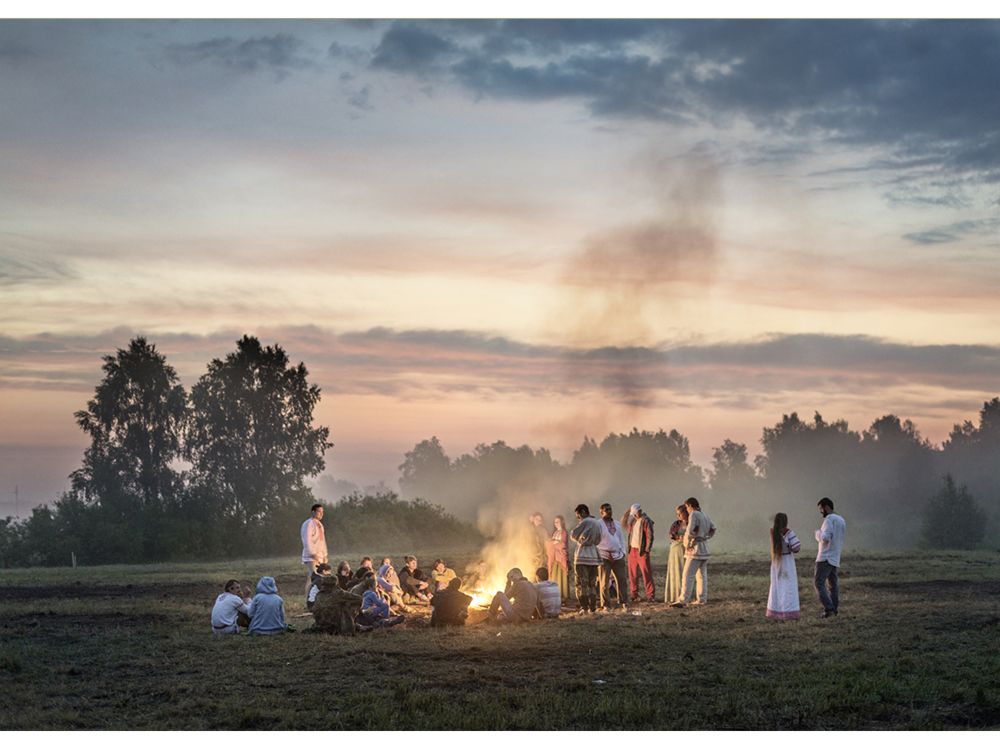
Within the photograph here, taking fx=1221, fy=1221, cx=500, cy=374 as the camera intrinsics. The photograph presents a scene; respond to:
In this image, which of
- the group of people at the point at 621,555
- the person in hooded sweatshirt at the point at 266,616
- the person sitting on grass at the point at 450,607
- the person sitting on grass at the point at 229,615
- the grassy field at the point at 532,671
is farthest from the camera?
the group of people at the point at 621,555

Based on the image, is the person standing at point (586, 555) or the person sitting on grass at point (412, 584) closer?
the person standing at point (586, 555)

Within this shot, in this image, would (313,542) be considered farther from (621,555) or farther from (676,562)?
(676,562)

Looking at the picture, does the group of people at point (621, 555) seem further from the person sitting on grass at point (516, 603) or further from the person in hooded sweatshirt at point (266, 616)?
the person in hooded sweatshirt at point (266, 616)

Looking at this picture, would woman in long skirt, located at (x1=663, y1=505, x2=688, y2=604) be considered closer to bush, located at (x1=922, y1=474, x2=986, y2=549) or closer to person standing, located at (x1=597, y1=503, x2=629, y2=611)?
person standing, located at (x1=597, y1=503, x2=629, y2=611)

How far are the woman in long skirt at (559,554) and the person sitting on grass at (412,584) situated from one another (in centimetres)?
307

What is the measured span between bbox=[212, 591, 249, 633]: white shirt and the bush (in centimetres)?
A: 5648

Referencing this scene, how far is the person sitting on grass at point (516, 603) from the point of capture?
80.8 ft


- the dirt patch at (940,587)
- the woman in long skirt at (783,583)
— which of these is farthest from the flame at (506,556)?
the dirt patch at (940,587)

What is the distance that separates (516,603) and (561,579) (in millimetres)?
4573

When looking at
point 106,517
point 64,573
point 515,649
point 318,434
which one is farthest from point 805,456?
point 515,649

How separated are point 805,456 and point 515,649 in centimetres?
11278

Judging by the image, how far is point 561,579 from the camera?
96.1ft

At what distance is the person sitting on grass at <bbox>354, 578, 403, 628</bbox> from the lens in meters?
23.7

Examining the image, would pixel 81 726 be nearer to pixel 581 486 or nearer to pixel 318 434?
pixel 581 486
